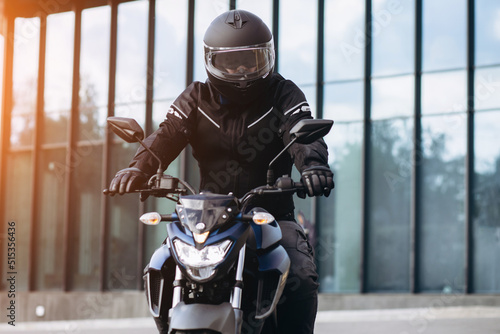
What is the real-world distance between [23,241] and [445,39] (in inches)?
441

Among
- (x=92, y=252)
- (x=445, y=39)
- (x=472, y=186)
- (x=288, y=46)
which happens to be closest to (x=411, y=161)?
(x=472, y=186)

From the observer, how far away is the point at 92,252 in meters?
18.0

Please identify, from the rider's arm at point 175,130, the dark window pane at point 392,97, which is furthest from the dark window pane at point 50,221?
the rider's arm at point 175,130

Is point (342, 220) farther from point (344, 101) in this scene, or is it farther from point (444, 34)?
point (444, 34)

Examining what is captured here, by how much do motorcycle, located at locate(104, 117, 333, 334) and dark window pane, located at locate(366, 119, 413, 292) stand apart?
475 inches

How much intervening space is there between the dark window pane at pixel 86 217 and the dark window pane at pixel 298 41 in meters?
5.04

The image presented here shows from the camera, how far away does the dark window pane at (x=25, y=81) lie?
19.2 metres

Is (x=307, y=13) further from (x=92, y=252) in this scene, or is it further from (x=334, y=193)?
(x=92, y=252)

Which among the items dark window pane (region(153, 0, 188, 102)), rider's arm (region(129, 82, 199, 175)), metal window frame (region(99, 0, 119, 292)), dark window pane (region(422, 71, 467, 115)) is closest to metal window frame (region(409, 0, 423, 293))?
dark window pane (region(422, 71, 467, 115))

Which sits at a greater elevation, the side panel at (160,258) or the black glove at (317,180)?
the black glove at (317,180)

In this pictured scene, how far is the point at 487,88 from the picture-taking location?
1452 centimetres

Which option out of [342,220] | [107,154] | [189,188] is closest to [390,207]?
[342,220]

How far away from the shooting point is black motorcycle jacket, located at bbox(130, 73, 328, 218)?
3768 mm

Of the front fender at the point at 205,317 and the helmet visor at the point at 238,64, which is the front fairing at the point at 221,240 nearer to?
the front fender at the point at 205,317
